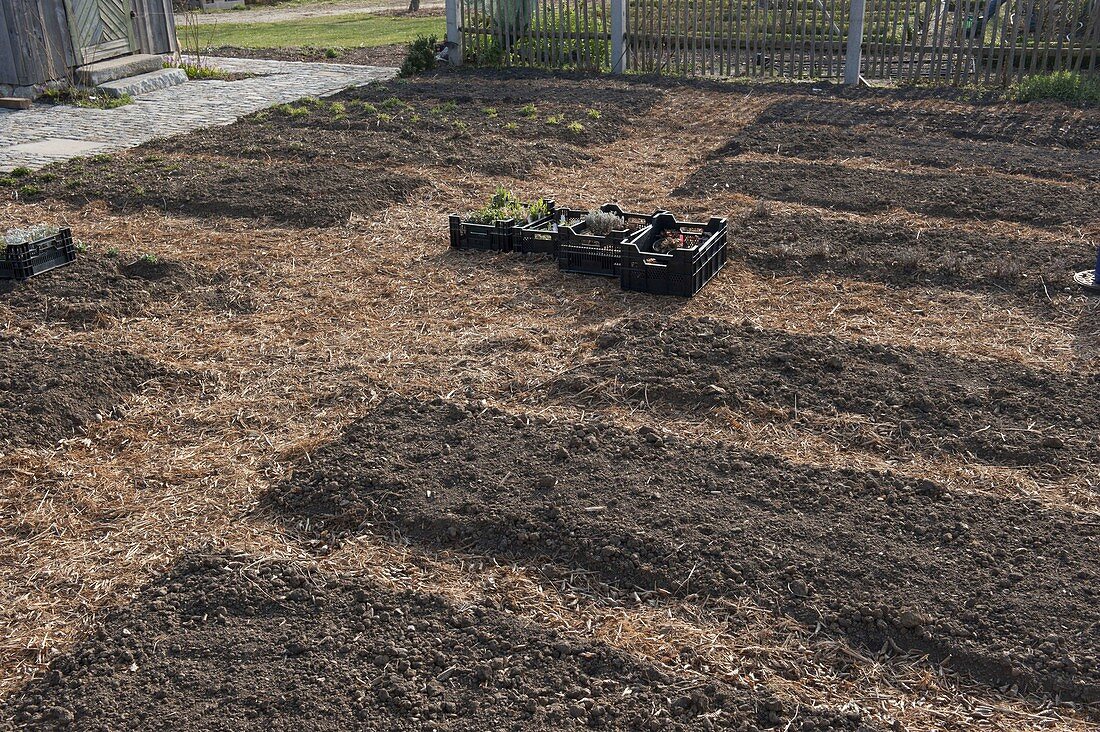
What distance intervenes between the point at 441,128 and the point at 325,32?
41.7 ft

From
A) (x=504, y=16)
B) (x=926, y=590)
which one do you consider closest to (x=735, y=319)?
(x=926, y=590)

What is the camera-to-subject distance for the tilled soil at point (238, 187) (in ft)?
27.5

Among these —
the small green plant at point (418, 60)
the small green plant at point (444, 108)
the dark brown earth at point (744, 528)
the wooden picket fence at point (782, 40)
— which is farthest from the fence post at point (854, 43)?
the dark brown earth at point (744, 528)

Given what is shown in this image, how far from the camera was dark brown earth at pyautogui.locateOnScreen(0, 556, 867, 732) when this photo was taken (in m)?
3.07

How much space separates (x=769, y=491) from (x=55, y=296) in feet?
15.5

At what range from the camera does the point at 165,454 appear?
15.5 ft

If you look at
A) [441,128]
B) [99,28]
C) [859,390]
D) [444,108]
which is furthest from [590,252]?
[99,28]

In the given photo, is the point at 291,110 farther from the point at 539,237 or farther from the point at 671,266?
the point at 671,266

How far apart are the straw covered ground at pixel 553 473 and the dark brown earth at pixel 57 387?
0.07ft

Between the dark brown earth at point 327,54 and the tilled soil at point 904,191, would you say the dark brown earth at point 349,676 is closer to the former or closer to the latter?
the tilled soil at point 904,191

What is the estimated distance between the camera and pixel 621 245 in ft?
21.1

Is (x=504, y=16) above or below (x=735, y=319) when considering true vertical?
above

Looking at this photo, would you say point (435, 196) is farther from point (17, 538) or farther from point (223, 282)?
point (17, 538)

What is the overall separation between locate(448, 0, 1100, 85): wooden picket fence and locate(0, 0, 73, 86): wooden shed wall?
5415mm
